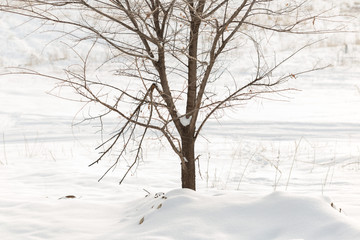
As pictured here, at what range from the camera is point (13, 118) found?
26.7ft

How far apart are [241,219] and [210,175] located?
8.44 feet

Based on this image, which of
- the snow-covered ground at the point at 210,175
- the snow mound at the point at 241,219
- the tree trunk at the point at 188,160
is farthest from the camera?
the tree trunk at the point at 188,160

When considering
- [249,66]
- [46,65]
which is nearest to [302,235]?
[249,66]

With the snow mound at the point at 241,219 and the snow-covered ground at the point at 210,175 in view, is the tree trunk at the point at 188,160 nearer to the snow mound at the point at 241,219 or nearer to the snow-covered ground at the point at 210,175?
the snow-covered ground at the point at 210,175

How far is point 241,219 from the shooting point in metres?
2.59

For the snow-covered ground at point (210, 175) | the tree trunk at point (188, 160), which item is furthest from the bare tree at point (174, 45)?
the snow-covered ground at point (210, 175)

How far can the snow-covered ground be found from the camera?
2.58m

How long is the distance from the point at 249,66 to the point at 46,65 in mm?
5625

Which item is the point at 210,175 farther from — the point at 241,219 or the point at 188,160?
the point at 241,219

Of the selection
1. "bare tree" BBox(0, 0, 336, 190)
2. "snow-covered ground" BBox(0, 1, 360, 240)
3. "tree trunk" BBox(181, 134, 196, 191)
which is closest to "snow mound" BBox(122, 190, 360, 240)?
"snow-covered ground" BBox(0, 1, 360, 240)

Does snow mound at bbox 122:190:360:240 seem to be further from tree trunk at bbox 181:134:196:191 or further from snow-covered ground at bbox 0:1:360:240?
tree trunk at bbox 181:134:196:191

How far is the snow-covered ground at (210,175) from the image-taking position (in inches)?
102

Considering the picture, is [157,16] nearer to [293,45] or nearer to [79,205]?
[79,205]

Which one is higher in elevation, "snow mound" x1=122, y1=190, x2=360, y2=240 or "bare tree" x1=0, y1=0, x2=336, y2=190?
"bare tree" x1=0, y1=0, x2=336, y2=190
